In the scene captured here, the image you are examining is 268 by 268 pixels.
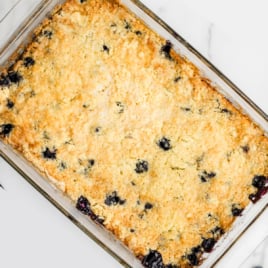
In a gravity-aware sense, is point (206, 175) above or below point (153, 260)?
above

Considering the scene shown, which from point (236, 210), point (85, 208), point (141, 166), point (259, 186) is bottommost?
point (85, 208)

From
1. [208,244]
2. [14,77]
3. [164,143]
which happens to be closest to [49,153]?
[14,77]

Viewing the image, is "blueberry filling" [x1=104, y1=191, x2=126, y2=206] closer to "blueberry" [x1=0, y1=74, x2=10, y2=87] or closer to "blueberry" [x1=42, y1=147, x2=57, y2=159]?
"blueberry" [x1=42, y1=147, x2=57, y2=159]

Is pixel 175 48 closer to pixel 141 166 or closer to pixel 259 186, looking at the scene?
pixel 141 166

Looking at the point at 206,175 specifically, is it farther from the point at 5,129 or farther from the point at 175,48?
the point at 5,129

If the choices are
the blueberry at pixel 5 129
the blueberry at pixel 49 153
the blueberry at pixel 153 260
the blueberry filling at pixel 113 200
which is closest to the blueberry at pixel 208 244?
the blueberry at pixel 153 260

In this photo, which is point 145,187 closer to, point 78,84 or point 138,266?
point 138,266

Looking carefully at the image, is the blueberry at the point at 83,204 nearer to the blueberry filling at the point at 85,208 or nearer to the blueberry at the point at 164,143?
the blueberry filling at the point at 85,208
